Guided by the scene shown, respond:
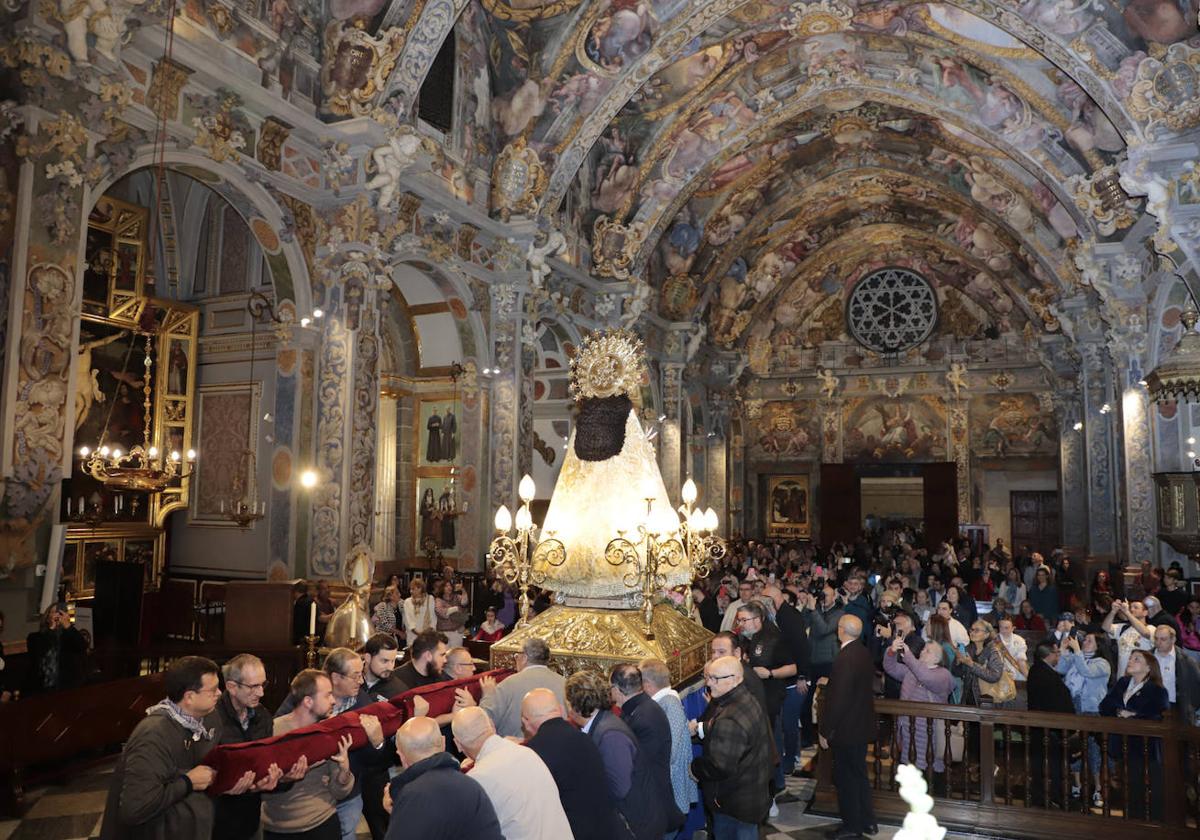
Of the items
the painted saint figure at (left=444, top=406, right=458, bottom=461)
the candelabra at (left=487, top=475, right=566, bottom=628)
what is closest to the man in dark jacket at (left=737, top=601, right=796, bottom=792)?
the candelabra at (left=487, top=475, right=566, bottom=628)

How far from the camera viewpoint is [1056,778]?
7152mm

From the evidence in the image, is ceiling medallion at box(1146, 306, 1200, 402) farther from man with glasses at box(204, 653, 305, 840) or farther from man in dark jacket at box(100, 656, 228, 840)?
man in dark jacket at box(100, 656, 228, 840)

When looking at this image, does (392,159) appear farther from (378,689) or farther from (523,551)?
(378,689)

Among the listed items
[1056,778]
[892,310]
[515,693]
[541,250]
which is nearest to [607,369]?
[515,693]

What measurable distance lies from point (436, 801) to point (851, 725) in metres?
3.78

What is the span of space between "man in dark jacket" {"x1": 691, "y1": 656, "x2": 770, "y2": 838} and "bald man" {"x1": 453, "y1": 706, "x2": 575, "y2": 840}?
1.34 meters

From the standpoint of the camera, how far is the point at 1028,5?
39.5 ft

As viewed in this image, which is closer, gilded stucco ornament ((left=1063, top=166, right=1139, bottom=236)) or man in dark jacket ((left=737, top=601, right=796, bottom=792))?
man in dark jacket ((left=737, top=601, right=796, bottom=792))

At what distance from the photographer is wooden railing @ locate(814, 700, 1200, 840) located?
5.87 m

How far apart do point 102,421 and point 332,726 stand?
11.3m

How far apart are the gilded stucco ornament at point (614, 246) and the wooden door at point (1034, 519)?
→ 15656mm

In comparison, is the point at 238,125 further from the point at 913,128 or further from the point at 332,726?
the point at 913,128

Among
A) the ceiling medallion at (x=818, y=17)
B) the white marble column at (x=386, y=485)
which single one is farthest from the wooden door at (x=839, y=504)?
the ceiling medallion at (x=818, y=17)

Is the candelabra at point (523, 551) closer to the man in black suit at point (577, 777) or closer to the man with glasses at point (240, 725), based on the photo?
the man with glasses at point (240, 725)
